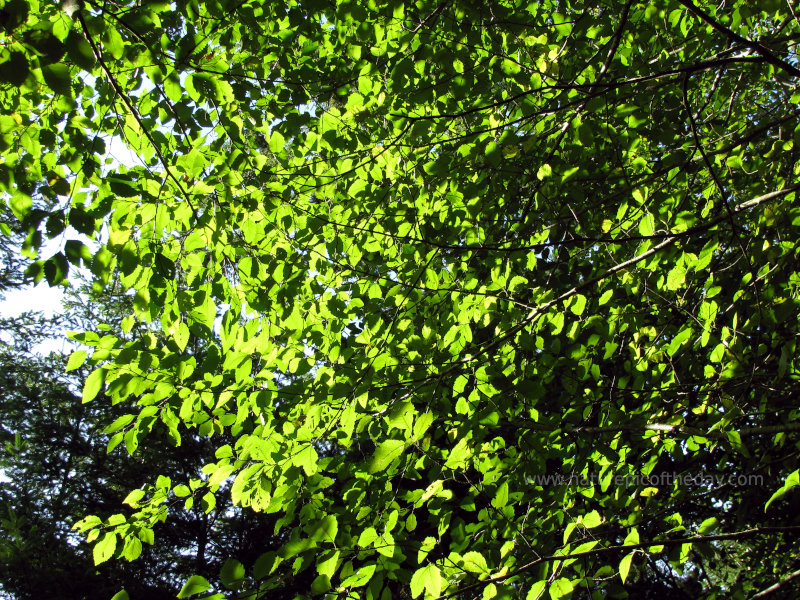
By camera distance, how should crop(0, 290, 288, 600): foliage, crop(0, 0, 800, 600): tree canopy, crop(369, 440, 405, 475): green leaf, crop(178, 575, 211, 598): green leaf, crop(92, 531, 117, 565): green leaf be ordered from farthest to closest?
crop(0, 290, 288, 600): foliage
crop(92, 531, 117, 565): green leaf
crop(0, 0, 800, 600): tree canopy
crop(369, 440, 405, 475): green leaf
crop(178, 575, 211, 598): green leaf

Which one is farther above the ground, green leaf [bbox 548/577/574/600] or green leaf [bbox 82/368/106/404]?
green leaf [bbox 82/368/106/404]

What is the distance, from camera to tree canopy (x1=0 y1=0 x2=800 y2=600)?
171cm

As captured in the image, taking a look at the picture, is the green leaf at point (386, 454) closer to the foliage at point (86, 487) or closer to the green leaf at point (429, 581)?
the green leaf at point (429, 581)

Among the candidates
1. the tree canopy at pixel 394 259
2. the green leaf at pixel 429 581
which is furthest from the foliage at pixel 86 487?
the green leaf at pixel 429 581

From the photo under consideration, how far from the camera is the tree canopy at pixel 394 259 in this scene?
5.61ft

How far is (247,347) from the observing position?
2.03 meters

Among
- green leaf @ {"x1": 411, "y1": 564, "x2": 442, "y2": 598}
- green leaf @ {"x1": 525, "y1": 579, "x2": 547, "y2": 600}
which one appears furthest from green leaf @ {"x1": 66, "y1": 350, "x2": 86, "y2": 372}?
green leaf @ {"x1": 525, "y1": 579, "x2": 547, "y2": 600}

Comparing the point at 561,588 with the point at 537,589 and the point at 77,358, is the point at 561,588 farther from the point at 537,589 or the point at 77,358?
the point at 77,358

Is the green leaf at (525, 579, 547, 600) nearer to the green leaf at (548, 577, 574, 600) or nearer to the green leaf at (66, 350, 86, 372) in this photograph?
the green leaf at (548, 577, 574, 600)

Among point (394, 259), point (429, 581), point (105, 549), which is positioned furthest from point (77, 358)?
point (394, 259)

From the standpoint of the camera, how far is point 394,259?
3562 mm

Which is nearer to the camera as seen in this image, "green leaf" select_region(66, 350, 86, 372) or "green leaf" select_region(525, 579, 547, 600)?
"green leaf" select_region(525, 579, 547, 600)

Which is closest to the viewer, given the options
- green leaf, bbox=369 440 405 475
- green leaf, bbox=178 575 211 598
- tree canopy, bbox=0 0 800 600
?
green leaf, bbox=178 575 211 598

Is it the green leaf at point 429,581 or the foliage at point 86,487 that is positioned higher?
the foliage at point 86,487
